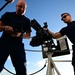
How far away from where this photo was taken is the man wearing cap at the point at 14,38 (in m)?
2.77

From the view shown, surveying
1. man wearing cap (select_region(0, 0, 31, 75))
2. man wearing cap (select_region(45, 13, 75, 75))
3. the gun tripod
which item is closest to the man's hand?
man wearing cap (select_region(0, 0, 31, 75))

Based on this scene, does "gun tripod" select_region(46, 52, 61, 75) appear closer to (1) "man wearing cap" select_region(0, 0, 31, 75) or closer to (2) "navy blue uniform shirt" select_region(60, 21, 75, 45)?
(2) "navy blue uniform shirt" select_region(60, 21, 75, 45)

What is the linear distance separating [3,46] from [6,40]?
0.32ft

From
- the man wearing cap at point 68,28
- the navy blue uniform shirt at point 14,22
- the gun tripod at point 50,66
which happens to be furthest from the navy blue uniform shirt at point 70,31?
the gun tripod at point 50,66

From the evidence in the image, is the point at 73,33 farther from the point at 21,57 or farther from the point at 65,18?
the point at 21,57

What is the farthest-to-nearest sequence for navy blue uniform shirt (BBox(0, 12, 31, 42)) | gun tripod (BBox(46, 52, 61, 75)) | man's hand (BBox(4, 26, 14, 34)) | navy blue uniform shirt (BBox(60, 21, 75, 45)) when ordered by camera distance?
gun tripod (BBox(46, 52, 61, 75))
navy blue uniform shirt (BBox(60, 21, 75, 45))
navy blue uniform shirt (BBox(0, 12, 31, 42))
man's hand (BBox(4, 26, 14, 34))

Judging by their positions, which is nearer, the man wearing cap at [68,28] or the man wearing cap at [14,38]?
the man wearing cap at [14,38]

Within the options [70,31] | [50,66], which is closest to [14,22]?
[70,31]

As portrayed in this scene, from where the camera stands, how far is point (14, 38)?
284cm

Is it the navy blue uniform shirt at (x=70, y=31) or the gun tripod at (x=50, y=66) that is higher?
the navy blue uniform shirt at (x=70, y=31)

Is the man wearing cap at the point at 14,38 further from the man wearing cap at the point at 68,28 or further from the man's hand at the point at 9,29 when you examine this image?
the man wearing cap at the point at 68,28

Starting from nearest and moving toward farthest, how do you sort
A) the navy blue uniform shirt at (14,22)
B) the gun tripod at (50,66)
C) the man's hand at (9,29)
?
1. the man's hand at (9,29)
2. the navy blue uniform shirt at (14,22)
3. the gun tripod at (50,66)

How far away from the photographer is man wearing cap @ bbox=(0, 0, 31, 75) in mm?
2766

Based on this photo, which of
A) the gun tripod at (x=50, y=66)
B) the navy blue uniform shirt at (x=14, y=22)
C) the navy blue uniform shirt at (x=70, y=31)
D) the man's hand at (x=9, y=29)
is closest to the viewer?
the man's hand at (x=9, y=29)
